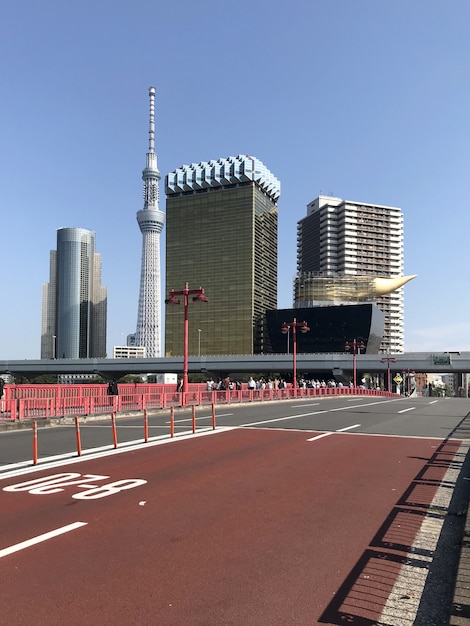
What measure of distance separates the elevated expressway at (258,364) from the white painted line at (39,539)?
93.6 meters

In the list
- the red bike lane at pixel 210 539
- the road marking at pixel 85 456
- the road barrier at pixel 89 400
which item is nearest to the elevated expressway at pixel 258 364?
the road barrier at pixel 89 400

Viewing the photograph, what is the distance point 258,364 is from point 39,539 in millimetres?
119457

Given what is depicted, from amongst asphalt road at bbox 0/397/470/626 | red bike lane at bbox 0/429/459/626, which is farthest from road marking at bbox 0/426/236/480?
red bike lane at bbox 0/429/459/626

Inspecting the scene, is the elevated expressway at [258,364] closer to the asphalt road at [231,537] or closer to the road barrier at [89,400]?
the road barrier at [89,400]

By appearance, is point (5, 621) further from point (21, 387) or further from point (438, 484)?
point (21, 387)

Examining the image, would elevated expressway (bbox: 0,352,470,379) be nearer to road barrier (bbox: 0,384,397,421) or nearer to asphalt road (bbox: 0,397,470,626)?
road barrier (bbox: 0,384,397,421)

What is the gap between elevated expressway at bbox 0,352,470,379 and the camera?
106938 mm

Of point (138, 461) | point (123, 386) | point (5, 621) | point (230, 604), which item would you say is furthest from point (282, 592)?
point (123, 386)

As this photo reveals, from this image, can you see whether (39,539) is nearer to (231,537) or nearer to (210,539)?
(210,539)

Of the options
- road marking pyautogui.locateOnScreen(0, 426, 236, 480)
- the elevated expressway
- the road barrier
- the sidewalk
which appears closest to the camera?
the sidewalk

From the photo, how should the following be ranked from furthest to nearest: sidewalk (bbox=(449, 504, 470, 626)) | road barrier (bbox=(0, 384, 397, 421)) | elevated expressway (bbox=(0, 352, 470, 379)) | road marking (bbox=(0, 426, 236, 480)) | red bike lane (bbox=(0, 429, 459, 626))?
elevated expressway (bbox=(0, 352, 470, 379)) < road barrier (bbox=(0, 384, 397, 421)) < road marking (bbox=(0, 426, 236, 480)) < red bike lane (bbox=(0, 429, 459, 626)) < sidewalk (bbox=(449, 504, 470, 626))

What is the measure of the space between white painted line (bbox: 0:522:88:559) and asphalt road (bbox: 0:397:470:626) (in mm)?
13

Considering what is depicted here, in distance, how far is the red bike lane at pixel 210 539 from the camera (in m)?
4.45

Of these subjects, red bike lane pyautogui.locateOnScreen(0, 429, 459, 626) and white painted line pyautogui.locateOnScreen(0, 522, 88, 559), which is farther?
white painted line pyautogui.locateOnScreen(0, 522, 88, 559)
